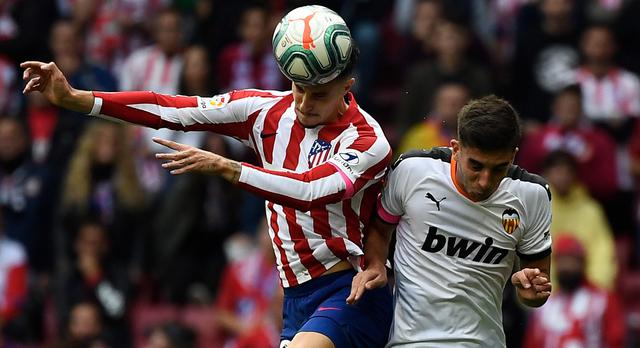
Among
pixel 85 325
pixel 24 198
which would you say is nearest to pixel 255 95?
pixel 85 325

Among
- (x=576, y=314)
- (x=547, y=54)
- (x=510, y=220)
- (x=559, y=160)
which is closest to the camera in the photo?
(x=510, y=220)

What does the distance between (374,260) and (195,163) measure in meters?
1.27

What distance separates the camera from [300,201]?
659 cm

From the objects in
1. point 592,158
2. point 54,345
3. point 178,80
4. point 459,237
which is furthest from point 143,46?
point 459,237

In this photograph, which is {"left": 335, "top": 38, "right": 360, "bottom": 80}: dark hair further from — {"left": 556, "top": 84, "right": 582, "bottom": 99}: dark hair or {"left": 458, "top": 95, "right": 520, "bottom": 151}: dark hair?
{"left": 556, "top": 84, "right": 582, "bottom": 99}: dark hair

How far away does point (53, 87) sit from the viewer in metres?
6.79

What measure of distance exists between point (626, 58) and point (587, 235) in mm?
2327

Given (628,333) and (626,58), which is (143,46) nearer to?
(626,58)

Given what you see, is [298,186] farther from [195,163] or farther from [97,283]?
[97,283]

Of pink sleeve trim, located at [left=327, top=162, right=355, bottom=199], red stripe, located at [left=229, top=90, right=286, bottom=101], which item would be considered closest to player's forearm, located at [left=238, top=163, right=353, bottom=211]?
pink sleeve trim, located at [left=327, top=162, right=355, bottom=199]

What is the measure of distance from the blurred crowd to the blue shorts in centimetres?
368

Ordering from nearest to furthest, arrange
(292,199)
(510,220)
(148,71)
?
(292,199)
(510,220)
(148,71)

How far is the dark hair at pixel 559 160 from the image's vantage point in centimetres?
1160

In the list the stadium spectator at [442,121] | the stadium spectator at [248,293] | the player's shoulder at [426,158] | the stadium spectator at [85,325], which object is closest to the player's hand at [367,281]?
the player's shoulder at [426,158]
